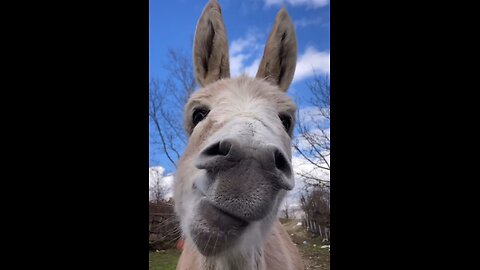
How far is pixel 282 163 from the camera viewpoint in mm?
1294

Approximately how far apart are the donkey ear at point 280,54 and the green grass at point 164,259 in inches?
62.8

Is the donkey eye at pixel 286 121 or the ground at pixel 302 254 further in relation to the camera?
the ground at pixel 302 254

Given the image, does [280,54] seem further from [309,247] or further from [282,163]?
[309,247]

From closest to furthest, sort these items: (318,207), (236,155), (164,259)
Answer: (236,155) < (164,259) < (318,207)

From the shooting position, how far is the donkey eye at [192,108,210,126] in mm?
1747

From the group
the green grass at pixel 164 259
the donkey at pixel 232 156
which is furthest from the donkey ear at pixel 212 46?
the green grass at pixel 164 259

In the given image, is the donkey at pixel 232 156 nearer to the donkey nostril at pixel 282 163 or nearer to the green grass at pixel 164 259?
the donkey nostril at pixel 282 163

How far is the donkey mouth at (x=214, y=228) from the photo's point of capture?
4.21 feet

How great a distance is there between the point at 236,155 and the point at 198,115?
25.9 inches

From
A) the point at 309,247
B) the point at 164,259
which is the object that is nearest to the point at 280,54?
the point at 164,259

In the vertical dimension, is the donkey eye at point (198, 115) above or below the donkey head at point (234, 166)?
above
